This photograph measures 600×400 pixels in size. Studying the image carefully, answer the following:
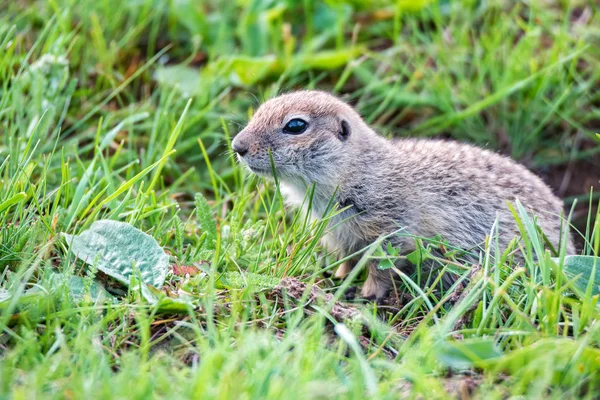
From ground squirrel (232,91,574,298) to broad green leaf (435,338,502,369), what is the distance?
3.58 feet

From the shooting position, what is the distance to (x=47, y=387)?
252 centimetres

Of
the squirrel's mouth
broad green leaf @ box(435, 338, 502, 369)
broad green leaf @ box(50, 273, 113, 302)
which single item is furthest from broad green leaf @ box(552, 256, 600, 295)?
broad green leaf @ box(50, 273, 113, 302)

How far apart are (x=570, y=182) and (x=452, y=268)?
2.60 metres

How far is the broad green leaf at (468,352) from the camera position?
8.93 feet

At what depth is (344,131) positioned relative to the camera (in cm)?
421

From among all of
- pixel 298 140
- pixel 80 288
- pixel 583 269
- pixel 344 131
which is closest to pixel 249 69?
pixel 344 131

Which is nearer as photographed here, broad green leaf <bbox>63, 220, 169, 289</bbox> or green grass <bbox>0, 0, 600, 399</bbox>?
green grass <bbox>0, 0, 600, 399</bbox>

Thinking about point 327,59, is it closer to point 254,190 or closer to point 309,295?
point 254,190

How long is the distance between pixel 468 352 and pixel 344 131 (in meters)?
1.82

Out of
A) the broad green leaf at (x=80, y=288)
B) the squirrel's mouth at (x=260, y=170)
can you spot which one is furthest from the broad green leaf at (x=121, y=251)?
the squirrel's mouth at (x=260, y=170)

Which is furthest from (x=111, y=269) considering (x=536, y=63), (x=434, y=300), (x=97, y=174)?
(x=536, y=63)

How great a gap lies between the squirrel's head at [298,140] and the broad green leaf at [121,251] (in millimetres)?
782

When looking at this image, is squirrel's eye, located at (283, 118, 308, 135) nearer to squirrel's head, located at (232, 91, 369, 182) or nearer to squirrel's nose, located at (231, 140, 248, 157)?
squirrel's head, located at (232, 91, 369, 182)

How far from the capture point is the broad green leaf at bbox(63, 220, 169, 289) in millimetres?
3318
